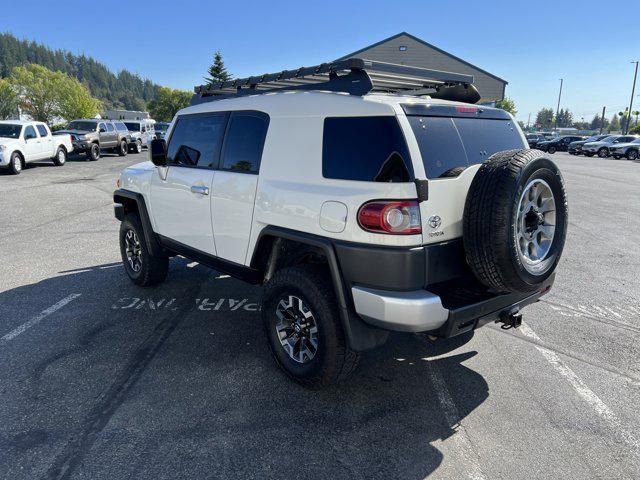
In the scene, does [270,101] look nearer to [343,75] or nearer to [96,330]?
[343,75]

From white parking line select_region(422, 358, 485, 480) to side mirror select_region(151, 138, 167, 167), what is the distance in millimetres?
3081

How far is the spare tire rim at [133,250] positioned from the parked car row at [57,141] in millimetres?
5648

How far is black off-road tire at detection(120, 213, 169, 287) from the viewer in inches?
196

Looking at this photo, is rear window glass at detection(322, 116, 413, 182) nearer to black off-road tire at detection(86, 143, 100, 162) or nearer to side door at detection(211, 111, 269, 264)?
side door at detection(211, 111, 269, 264)

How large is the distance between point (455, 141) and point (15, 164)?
1698 centimetres

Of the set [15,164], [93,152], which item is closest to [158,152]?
[15,164]

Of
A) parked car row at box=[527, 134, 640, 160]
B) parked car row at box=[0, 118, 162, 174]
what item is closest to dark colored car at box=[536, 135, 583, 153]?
parked car row at box=[527, 134, 640, 160]

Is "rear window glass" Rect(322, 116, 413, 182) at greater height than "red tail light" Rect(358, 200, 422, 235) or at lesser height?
greater

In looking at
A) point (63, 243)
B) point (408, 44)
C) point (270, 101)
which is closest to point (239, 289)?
point (270, 101)

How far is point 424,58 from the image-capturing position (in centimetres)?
4109

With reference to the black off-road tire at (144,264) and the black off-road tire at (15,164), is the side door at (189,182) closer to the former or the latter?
the black off-road tire at (144,264)

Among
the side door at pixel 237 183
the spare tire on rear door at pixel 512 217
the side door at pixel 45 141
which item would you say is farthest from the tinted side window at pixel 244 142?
the side door at pixel 45 141

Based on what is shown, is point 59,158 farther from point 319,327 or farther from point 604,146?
point 604,146

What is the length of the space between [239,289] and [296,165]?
8.01ft
